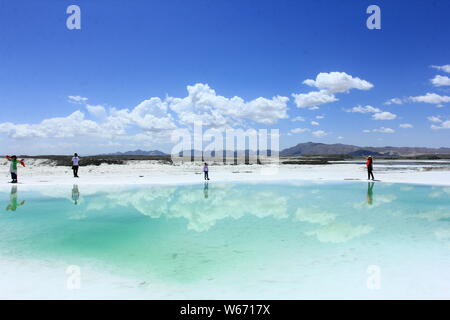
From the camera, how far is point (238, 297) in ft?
17.3

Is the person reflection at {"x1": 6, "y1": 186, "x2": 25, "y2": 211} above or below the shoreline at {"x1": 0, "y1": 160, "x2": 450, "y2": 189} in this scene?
below

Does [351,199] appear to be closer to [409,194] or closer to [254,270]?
[409,194]

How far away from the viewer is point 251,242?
28.2 ft

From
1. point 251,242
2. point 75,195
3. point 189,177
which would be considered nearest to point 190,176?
point 189,177

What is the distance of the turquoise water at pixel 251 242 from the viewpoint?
5844 millimetres

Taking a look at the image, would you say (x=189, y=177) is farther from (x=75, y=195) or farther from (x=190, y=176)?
(x=75, y=195)

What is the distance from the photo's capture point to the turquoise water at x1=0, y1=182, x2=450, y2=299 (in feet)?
19.2
